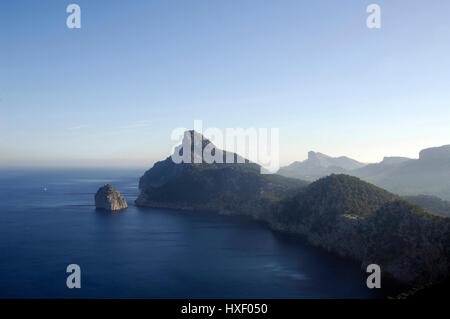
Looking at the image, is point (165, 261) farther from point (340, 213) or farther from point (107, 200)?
point (107, 200)

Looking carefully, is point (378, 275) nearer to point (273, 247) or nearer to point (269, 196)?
point (273, 247)

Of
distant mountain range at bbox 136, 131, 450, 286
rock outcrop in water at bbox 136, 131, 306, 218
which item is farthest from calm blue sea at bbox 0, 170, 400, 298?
rock outcrop in water at bbox 136, 131, 306, 218

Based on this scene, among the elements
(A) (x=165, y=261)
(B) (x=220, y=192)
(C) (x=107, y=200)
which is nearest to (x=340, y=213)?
(A) (x=165, y=261)

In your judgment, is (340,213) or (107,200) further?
(107,200)

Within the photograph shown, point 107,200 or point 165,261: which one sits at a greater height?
point 107,200

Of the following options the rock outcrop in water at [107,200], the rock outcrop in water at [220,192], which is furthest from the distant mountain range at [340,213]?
the rock outcrop in water at [107,200]

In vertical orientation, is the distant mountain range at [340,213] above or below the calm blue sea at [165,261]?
above

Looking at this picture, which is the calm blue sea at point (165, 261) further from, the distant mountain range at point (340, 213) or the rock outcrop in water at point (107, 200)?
the rock outcrop in water at point (107, 200)
